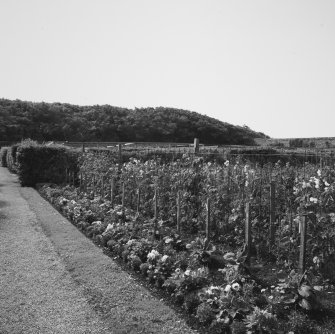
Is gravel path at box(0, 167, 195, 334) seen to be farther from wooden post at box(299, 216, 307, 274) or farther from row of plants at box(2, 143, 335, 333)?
wooden post at box(299, 216, 307, 274)

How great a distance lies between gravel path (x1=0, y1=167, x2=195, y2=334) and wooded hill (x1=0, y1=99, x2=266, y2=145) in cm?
4998

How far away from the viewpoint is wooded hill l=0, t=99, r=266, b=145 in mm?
59188

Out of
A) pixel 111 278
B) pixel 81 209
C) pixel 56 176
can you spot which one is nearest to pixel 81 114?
pixel 56 176

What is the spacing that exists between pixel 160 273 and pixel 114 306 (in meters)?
0.83

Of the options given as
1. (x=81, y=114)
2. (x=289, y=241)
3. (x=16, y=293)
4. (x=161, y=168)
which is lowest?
(x=16, y=293)

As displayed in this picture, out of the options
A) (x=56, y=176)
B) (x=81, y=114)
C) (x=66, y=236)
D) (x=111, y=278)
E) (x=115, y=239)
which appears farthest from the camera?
(x=81, y=114)

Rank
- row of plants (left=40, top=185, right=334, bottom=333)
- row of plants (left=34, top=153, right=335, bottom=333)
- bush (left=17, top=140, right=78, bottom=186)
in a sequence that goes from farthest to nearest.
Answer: bush (left=17, top=140, right=78, bottom=186)
row of plants (left=34, top=153, right=335, bottom=333)
row of plants (left=40, top=185, right=334, bottom=333)

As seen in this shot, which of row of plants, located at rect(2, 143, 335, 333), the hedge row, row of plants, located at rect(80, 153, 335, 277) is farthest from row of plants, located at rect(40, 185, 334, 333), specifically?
the hedge row

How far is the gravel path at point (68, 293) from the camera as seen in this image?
4035 mm

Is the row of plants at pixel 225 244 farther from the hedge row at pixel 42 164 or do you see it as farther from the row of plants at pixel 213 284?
the hedge row at pixel 42 164

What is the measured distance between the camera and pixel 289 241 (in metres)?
5.09

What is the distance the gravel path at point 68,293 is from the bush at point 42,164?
10041 millimetres

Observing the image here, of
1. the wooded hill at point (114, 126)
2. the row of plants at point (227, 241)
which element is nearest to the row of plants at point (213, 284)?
the row of plants at point (227, 241)

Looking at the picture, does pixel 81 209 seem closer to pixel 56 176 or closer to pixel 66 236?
pixel 66 236
